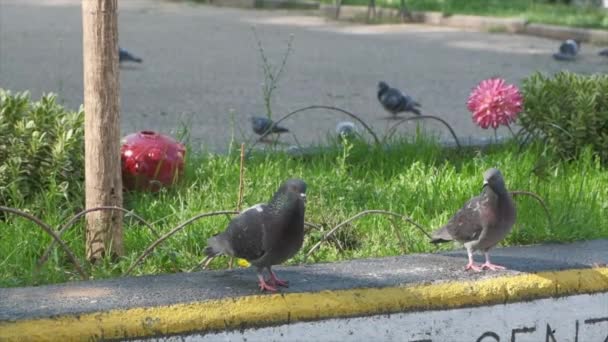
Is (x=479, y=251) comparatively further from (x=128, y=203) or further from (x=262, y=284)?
(x=128, y=203)

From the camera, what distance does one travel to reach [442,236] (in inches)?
141

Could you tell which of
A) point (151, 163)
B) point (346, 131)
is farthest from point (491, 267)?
point (346, 131)

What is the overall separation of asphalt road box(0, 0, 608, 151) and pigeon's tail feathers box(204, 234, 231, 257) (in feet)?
8.42

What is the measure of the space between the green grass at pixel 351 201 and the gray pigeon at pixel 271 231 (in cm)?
75

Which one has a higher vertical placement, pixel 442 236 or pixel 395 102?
pixel 442 236

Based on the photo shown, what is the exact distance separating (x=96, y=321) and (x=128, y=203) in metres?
1.78

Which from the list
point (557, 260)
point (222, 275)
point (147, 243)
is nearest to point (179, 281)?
point (222, 275)

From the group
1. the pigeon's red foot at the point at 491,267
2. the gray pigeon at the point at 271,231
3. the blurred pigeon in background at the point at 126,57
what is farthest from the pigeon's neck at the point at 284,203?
the blurred pigeon in background at the point at 126,57

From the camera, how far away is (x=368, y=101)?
9172 millimetres

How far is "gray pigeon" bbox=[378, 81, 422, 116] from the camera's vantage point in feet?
26.2

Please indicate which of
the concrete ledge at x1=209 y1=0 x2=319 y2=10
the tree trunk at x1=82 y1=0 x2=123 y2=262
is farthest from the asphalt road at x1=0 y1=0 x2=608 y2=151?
the tree trunk at x1=82 y1=0 x2=123 y2=262

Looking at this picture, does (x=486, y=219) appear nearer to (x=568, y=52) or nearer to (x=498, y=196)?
(x=498, y=196)

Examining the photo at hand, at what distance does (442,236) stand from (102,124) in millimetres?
1185

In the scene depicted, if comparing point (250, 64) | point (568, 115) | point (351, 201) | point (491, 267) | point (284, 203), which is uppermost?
point (284, 203)
